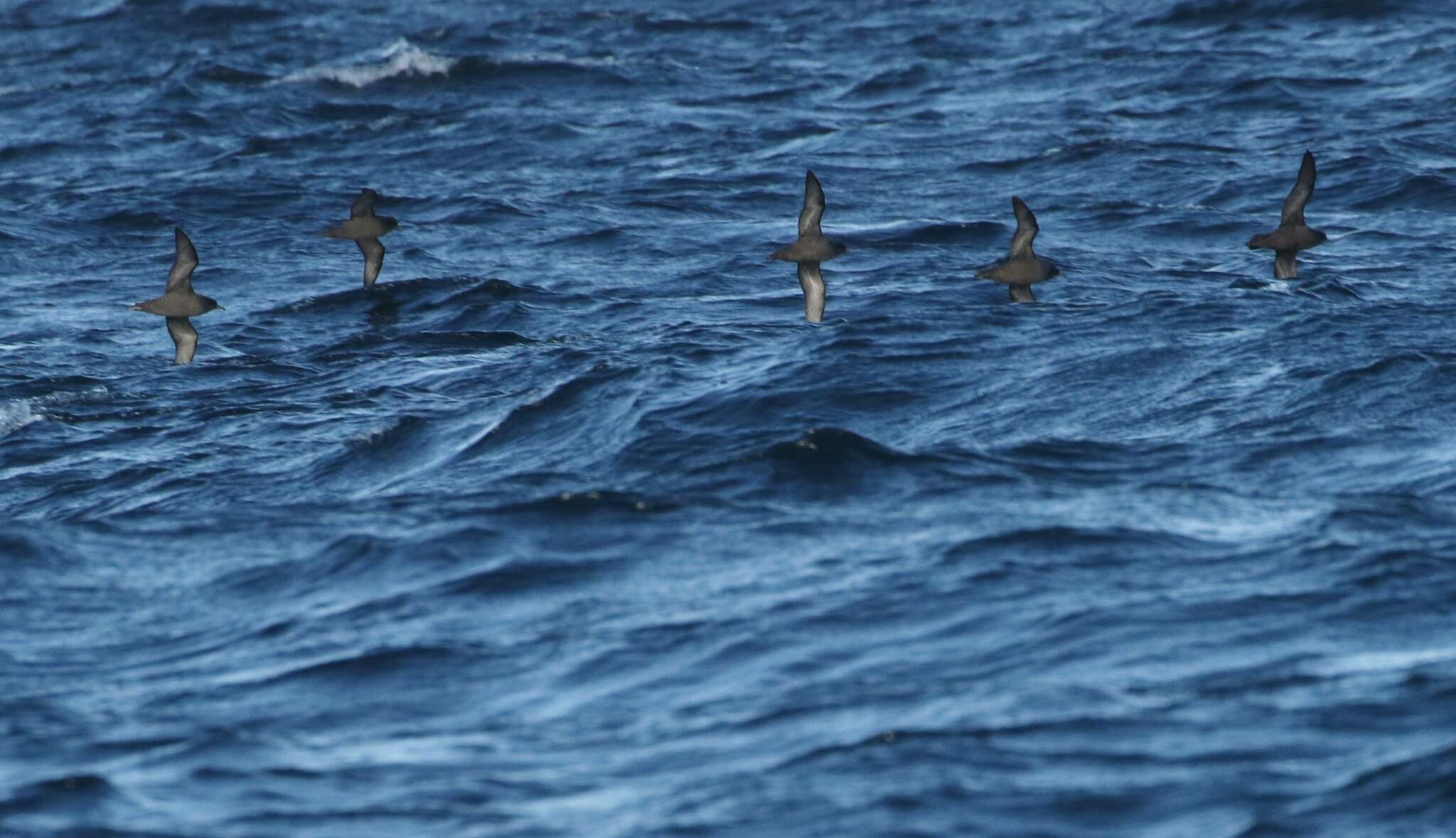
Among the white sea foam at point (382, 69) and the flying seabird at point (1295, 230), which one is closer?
the flying seabird at point (1295, 230)

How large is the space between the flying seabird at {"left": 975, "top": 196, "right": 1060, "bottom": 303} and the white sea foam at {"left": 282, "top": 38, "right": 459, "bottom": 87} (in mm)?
14237

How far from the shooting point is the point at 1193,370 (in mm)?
16250

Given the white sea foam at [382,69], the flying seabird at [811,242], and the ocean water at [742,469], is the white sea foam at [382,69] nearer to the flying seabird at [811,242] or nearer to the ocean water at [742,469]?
the ocean water at [742,469]

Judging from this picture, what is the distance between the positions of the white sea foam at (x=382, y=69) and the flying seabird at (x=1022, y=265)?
46.7 feet

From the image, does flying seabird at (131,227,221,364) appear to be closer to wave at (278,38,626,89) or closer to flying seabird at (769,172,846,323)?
flying seabird at (769,172,846,323)

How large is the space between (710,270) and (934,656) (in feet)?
32.9

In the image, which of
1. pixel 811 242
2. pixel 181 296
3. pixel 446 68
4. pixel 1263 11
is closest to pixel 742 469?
pixel 811 242

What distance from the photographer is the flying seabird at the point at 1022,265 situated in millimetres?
17781

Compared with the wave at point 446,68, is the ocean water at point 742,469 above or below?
below

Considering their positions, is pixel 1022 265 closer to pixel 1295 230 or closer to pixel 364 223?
pixel 1295 230

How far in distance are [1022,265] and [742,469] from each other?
4378mm

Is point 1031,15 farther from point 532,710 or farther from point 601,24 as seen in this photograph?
point 532,710

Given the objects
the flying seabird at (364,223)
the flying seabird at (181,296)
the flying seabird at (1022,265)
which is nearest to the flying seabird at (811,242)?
the flying seabird at (1022,265)

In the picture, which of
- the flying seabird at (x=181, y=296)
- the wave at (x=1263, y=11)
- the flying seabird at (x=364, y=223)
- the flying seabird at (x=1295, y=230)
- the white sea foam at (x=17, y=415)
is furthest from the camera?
the wave at (x=1263, y=11)
